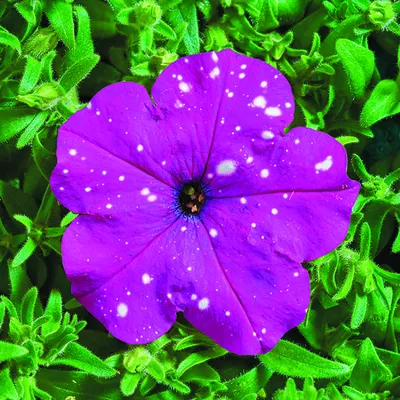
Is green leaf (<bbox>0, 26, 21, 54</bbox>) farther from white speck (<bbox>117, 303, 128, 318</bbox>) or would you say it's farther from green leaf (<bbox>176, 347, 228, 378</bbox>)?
green leaf (<bbox>176, 347, 228, 378</bbox>)

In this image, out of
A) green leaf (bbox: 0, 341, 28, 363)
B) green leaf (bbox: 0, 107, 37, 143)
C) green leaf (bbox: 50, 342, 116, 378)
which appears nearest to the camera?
green leaf (bbox: 0, 341, 28, 363)

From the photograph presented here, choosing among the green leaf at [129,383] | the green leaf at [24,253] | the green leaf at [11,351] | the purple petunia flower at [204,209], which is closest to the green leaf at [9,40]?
the purple petunia flower at [204,209]

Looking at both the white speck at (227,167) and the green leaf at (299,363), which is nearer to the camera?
the white speck at (227,167)

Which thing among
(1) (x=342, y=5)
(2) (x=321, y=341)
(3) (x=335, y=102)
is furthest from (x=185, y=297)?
(1) (x=342, y=5)

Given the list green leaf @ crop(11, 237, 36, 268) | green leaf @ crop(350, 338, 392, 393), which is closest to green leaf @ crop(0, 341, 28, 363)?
green leaf @ crop(11, 237, 36, 268)

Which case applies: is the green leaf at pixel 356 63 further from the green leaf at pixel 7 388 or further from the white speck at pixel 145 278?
the green leaf at pixel 7 388

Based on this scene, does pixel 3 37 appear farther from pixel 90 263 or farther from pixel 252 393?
pixel 252 393
